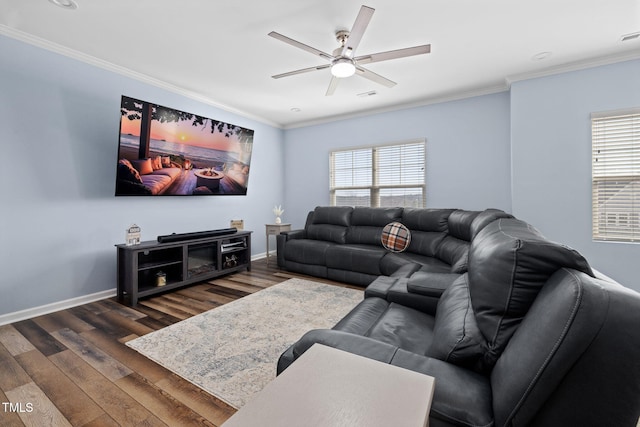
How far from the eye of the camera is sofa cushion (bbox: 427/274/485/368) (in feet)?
3.08

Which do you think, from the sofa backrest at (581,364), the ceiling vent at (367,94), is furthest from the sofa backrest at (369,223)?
the sofa backrest at (581,364)

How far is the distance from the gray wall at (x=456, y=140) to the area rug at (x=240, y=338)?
235 cm

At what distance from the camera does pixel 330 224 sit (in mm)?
4629

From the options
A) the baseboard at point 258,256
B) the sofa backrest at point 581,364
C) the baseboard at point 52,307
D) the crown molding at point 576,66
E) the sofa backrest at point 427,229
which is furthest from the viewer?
the baseboard at point 258,256

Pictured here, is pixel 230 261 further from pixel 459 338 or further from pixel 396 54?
pixel 459 338

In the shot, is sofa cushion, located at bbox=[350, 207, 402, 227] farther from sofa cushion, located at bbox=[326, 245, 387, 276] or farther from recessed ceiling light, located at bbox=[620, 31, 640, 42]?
recessed ceiling light, located at bbox=[620, 31, 640, 42]

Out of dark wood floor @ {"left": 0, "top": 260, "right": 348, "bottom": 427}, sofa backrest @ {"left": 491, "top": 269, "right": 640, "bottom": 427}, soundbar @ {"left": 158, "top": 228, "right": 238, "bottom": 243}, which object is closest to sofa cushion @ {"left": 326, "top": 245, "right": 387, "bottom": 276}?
soundbar @ {"left": 158, "top": 228, "right": 238, "bottom": 243}

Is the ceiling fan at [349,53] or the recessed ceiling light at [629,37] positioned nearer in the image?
the ceiling fan at [349,53]

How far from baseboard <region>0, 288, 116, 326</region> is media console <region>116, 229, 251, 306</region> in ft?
1.03

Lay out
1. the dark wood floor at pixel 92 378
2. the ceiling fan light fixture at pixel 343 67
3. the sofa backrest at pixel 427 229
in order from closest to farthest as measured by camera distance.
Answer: the dark wood floor at pixel 92 378 → the ceiling fan light fixture at pixel 343 67 → the sofa backrest at pixel 427 229

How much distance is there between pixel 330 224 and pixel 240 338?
263 cm

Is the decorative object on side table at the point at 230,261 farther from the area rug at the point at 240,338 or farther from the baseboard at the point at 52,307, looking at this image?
the baseboard at the point at 52,307

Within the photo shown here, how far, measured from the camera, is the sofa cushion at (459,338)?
3.08 feet

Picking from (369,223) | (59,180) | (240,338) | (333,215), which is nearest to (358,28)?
(240,338)
